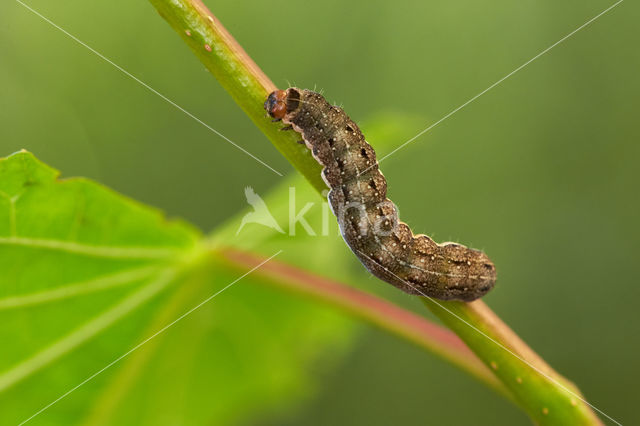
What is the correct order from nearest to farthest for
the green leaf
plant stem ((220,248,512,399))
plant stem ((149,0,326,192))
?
1. plant stem ((149,0,326,192))
2. plant stem ((220,248,512,399))
3. the green leaf

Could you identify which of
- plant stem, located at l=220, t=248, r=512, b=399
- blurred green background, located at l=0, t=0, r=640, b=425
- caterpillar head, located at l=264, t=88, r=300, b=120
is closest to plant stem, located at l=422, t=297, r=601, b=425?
plant stem, located at l=220, t=248, r=512, b=399

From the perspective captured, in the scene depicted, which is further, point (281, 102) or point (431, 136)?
point (431, 136)

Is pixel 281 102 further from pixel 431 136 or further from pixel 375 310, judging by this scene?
pixel 431 136

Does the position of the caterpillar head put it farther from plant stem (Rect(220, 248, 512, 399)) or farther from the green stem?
plant stem (Rect(220, 248, 512, 399))

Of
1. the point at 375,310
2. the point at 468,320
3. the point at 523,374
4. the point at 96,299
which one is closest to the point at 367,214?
the point at 375,310

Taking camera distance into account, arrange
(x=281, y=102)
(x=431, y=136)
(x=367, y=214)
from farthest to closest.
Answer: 1. (x=431, y=136)
2. (x=367, y=214)
3. (x=281, y=102)

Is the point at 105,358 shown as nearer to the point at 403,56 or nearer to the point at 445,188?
the point at 445,188

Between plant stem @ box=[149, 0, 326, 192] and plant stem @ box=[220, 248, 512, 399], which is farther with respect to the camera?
plant stem @ box=[220, 248, 512, 399]
